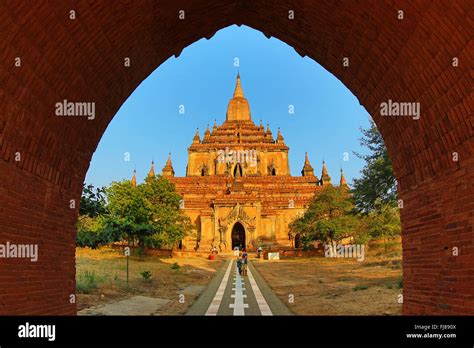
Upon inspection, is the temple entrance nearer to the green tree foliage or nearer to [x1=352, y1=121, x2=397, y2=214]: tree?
the green tree foliage

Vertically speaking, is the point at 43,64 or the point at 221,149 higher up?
the point at 221,149

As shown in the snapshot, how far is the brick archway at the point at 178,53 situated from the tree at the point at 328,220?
125 feet

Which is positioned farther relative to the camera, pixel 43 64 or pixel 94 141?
pixel 94 141

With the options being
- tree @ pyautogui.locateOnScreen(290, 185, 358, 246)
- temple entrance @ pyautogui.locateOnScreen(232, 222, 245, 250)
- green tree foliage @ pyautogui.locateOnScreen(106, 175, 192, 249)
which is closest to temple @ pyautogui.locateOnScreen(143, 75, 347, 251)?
temple entrance @ pyautogui.locateOnScreen(232, 222, 245, 250)

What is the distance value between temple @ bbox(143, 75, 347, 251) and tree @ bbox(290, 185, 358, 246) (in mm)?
11215

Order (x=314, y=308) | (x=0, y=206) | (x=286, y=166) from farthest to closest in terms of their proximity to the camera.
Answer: (x=286, y=166)
(x=314, y=308)
(x=0, y=206)

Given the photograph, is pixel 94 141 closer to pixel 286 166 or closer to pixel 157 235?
pixel 157 235

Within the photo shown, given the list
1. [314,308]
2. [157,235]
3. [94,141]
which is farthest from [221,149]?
[94,141]

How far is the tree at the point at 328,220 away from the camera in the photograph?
4538cm

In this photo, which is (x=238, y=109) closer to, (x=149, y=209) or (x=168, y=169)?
(x=168, y=169)

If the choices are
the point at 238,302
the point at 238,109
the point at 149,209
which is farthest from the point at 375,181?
the point at 238,109

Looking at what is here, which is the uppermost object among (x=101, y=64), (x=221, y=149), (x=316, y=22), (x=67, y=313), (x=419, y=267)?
(x=221, y=149)

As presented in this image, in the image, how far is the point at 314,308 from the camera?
14711 millimetres

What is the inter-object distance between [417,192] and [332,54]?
9.26ft
